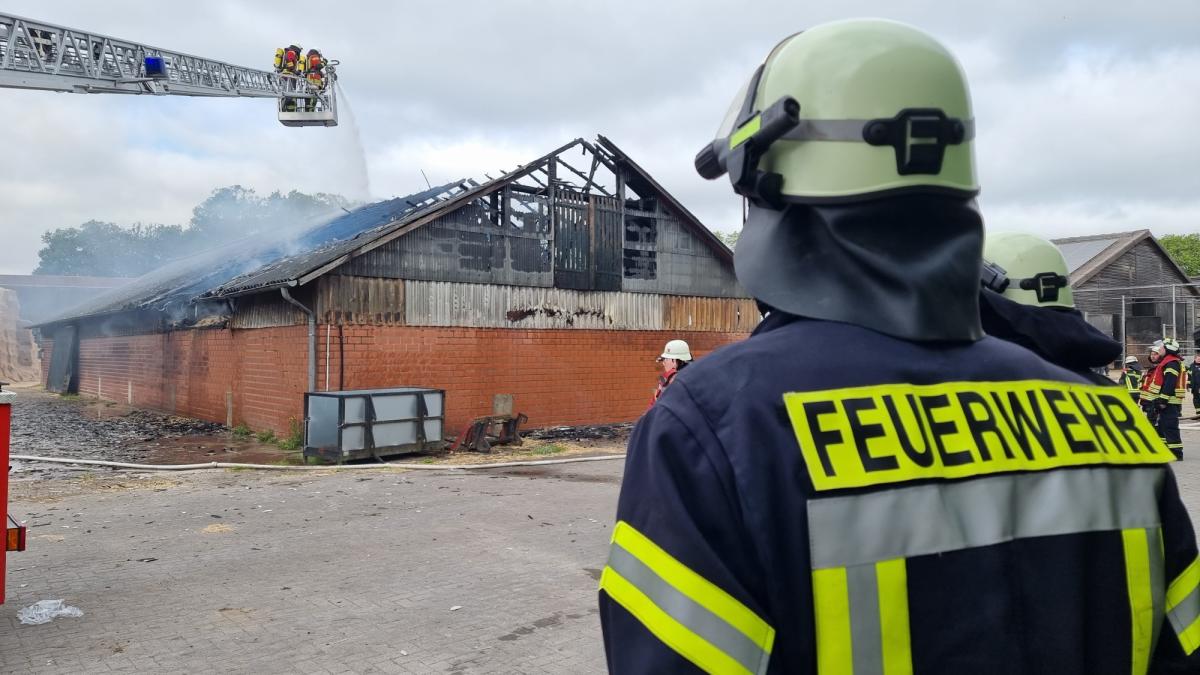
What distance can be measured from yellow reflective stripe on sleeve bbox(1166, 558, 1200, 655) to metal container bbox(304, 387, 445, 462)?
1220cm

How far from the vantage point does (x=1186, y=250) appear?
5519 centimetres

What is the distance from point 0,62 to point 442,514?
373 inches

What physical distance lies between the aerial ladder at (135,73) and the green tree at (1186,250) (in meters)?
56.1

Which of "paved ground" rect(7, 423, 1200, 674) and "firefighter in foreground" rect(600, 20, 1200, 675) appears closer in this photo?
"firefighter in foreground" rect(600, 20, 1200, 675)

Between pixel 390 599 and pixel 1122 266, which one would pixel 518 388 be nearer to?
pixel 390 599

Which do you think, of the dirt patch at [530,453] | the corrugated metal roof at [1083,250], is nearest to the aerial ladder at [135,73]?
the dirt patch at [530,453]

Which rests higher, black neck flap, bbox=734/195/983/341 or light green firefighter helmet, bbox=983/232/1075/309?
light green firefighter helmet, bbox=983/232/1075/309

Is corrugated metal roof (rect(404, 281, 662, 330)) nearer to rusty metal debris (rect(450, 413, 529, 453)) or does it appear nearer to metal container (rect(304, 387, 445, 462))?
rusty metal debris (rect(450, 413, 529, 453))

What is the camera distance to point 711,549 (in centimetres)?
113

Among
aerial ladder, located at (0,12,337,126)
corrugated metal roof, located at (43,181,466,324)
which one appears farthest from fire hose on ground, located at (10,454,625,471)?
aerial ladder, located at (0,12,337,126)

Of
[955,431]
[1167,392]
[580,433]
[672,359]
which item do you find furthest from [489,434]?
[955,431]

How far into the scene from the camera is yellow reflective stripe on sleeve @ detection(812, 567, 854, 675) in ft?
3.69

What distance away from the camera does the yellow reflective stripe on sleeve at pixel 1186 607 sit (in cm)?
140

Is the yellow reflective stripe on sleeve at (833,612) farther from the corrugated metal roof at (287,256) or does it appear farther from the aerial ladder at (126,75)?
the corrugated metal roof at (287,256)
